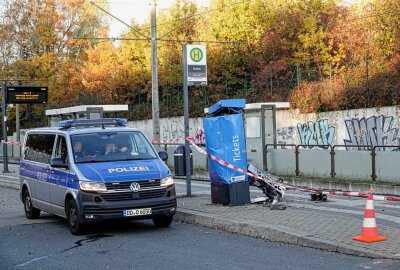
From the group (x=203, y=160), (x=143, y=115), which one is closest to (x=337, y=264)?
(x=203, y=160)

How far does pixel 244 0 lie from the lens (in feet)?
117

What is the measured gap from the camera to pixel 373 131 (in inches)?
999

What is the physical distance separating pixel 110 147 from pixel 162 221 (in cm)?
166

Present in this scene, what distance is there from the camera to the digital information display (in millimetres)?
27734

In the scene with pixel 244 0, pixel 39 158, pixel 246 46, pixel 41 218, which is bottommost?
pixel 41 218

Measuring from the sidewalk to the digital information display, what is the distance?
54.5 feet

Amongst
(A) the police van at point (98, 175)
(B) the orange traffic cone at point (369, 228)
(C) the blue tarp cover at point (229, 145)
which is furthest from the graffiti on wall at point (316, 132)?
(B) the orange traffic cone at point (369, 228)

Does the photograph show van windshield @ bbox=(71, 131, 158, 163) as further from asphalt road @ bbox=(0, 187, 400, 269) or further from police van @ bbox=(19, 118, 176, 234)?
asphalt road @ bbox=(0, 187, 400, 269)

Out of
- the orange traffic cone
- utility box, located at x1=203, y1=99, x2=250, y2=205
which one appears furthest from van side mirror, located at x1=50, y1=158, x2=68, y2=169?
the orange traffic cone

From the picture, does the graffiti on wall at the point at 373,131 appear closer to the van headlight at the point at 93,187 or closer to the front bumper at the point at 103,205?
the front bumper at the point at 103,205

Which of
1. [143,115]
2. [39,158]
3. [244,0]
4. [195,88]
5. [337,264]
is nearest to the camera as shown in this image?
[337,264]

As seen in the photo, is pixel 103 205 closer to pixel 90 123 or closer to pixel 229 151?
pixel 90 123

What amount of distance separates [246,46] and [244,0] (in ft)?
8.68

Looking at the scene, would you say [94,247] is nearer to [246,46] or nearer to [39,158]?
[39,158]
